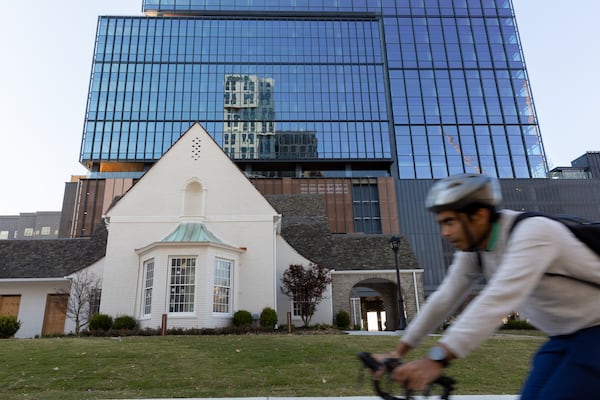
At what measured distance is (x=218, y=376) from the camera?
Answer: 8.15 m

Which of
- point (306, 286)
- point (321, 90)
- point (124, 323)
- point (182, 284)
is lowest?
point (124, 323)

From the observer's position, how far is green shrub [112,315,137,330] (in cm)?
1848

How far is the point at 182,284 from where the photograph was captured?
18.5 m

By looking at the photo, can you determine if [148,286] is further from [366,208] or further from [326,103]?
[326,103]

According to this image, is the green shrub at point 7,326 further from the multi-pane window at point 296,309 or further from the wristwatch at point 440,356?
the wristwatch at point 440,356

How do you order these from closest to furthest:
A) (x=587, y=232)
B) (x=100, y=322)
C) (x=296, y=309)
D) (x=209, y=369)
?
(x=587, y=232) < (x=209, y=369) < (x=100, y=322) < (x=296, y=309)

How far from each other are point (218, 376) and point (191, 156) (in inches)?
607

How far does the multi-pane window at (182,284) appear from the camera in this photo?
724 inches

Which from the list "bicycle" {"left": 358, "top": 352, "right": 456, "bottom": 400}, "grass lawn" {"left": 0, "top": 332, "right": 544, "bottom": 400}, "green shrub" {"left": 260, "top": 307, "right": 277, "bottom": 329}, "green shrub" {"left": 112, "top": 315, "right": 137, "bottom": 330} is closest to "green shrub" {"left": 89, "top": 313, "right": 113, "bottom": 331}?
"green shrub" {"left": 112, "top": 315, "right": 137, "bottom": 330}

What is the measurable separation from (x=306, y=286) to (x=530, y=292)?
19.4 m

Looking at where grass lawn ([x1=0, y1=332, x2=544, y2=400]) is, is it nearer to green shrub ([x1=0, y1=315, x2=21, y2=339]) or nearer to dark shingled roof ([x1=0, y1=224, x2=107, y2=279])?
green shrub ([x1=0, y1=315, x2=21, y2=339])

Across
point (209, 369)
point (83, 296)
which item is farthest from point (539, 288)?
point (83, 296)

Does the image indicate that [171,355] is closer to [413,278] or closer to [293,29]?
[413,278]

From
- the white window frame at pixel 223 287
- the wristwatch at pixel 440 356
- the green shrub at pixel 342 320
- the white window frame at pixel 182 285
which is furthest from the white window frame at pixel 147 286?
the wristwatch at pixel 440 356
